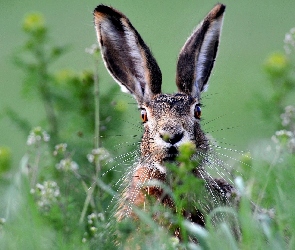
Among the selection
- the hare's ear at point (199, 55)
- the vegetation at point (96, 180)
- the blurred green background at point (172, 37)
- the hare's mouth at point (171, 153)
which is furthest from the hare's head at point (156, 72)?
the blurred green background at point (172, 37)

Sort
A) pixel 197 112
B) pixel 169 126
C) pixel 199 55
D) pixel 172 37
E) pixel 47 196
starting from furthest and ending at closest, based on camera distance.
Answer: pixel 172 37
pixel 199 55
pixel 197 112
pixel 169 126
pixel 47 196

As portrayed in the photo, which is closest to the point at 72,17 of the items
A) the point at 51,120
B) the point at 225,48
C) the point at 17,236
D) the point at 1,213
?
the point at 225,48

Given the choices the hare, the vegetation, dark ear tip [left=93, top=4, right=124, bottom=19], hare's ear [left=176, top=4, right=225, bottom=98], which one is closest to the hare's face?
the hare

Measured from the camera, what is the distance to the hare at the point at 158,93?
20.4ft

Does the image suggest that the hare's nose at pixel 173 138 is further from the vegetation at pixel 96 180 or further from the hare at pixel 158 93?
the vegetation at pixel 96 180

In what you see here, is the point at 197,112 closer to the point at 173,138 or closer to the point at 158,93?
the point at 158,93

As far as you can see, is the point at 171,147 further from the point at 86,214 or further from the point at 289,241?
the point at 289,241

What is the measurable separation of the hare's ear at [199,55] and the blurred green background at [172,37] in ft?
12.2

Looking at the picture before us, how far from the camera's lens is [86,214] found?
242 inches

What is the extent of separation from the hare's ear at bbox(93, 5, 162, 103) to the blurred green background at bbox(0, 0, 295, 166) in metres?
3.91

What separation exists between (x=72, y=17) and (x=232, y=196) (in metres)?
13.0

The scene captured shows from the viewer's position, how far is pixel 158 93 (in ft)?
23.2

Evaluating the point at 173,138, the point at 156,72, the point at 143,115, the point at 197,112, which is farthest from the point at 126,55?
the point at 173,138

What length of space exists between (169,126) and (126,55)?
1326 millimetres
